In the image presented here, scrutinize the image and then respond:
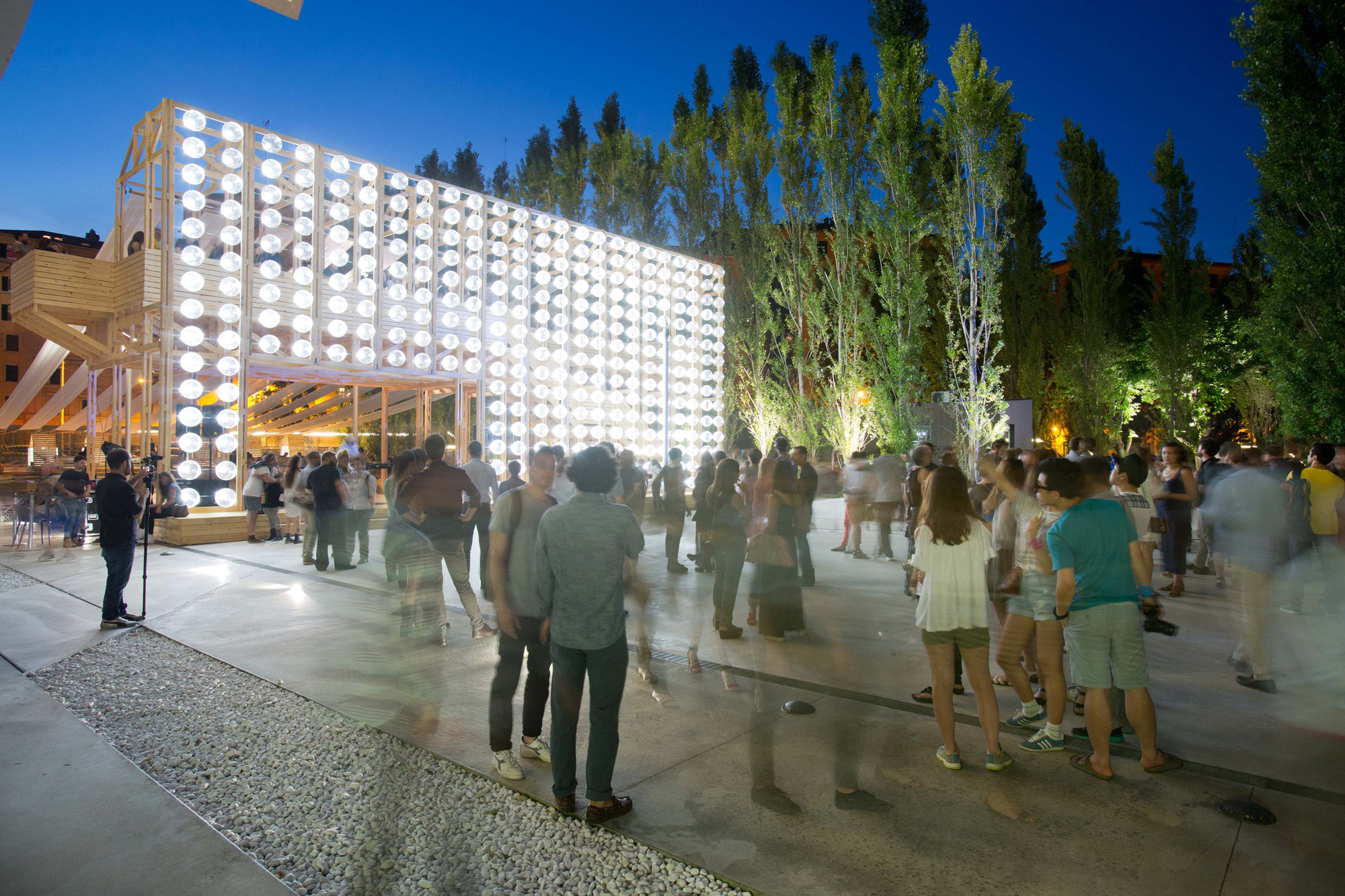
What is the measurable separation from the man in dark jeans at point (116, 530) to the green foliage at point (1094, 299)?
29760mm

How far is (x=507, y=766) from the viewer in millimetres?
3654

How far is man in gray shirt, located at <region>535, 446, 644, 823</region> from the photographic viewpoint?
319cm

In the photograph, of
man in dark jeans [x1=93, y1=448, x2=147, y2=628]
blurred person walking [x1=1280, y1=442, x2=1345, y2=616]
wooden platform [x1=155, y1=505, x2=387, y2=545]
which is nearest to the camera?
blurred person walking [x1=1280, y1=442, x2=1345, y2=616]

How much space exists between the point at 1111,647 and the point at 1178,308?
28.6 metres

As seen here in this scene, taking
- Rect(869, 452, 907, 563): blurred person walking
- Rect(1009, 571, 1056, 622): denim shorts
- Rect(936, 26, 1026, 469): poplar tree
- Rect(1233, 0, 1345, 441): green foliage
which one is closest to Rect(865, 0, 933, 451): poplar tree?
Rect(936, 26, 1026, 469): poplar tree

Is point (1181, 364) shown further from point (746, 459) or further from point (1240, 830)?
point (1240, 830)

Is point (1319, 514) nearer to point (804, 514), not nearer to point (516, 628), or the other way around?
point (804, 514)

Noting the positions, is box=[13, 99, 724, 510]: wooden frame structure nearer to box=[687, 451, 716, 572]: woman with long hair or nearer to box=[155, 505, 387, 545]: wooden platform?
box=[155, 505, 387, 545]: wooden platform

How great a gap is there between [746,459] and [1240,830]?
8.55 metres

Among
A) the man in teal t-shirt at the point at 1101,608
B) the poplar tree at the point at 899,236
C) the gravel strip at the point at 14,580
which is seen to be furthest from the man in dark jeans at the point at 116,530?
the poplar tree at the point at 899,236

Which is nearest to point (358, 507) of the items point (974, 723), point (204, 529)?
point (204, 529)

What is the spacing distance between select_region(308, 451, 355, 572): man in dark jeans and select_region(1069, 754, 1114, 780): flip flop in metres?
8.91

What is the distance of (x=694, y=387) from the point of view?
22.1 m

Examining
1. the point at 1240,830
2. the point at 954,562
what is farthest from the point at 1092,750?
the point at 954,562
